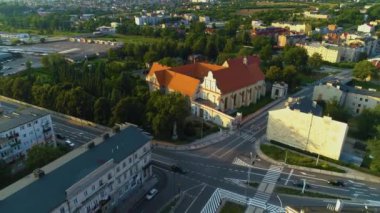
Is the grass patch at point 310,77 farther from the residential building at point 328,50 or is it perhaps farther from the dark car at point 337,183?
the dark car at point 337,183

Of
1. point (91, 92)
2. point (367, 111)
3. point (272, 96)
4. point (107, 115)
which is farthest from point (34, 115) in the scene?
point (367, 111)

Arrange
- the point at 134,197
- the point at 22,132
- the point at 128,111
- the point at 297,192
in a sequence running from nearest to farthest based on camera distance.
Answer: the point at 134,197 → the point at 297,192 → the point at 22,132 → the point at 128,111

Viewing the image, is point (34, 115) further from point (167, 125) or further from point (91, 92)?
point (167, 125)

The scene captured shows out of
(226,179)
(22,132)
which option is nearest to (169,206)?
(226,179)

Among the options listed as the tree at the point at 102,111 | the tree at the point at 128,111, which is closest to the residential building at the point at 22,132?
the tree at the point at 102,111

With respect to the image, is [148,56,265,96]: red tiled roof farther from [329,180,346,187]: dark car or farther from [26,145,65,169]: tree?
[26,145,65,169]: tree

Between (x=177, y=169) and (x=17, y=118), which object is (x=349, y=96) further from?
(x=17, y=118)
